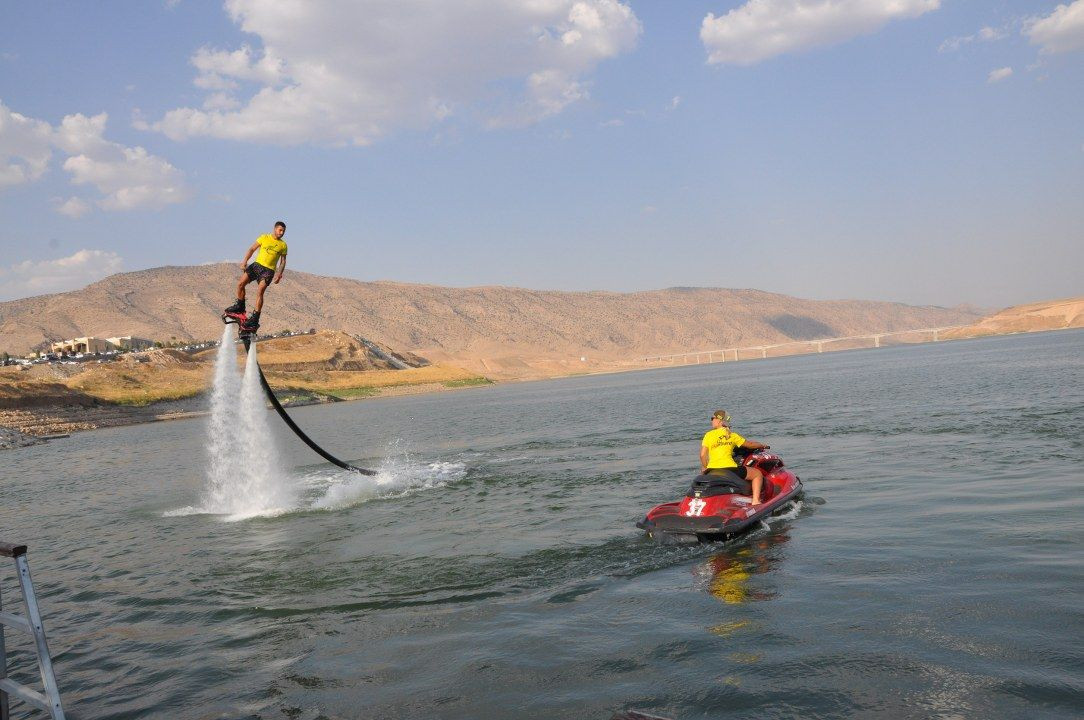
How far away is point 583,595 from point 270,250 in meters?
7.83

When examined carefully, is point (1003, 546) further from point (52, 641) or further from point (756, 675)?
point (52, 641)

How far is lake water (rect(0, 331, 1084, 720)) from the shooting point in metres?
7.43

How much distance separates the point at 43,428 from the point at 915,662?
7061 cm

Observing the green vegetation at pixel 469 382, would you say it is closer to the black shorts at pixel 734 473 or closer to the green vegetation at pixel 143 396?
the green vegetation at pixel 143 396

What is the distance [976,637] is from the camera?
26.5 feet

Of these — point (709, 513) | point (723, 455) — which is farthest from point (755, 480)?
point (709, 513)

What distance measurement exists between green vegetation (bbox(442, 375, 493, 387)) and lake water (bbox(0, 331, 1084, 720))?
10322 centimetres

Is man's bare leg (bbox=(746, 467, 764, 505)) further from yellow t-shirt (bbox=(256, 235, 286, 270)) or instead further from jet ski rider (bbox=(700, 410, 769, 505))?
yellow t-shirt (bbox=(256, 235, 286, 270))

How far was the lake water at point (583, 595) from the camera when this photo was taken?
743 cm

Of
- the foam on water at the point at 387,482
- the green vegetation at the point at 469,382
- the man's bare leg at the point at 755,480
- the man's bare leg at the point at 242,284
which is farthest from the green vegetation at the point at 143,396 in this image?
the man's bare leg at the point at 755,480

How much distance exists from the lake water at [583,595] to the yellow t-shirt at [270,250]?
17.5ft

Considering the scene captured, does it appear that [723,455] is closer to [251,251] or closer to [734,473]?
[734,473]

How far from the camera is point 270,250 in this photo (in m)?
13.5

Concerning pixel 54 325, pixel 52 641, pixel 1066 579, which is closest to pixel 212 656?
pixel 52 641
